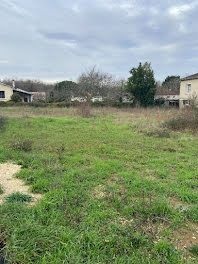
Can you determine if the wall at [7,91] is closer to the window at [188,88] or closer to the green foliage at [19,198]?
the window at [188,88]

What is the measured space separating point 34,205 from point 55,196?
35 cm

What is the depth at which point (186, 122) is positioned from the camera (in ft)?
30.8

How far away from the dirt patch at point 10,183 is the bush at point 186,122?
7980 millimetres

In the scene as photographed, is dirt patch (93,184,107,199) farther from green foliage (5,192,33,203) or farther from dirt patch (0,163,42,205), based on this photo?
green foliage (5,192,33,203)

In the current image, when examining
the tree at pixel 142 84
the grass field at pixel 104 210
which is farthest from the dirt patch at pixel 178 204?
the tree at pixel 142 84

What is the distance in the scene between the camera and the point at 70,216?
8.05 ft

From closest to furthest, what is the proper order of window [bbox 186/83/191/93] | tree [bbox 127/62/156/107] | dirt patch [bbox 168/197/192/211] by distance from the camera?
dirt patch [bbox 168/197/192/211]
window [bbox 186/83/191/93]
tree [bbox 127/62/156/107]

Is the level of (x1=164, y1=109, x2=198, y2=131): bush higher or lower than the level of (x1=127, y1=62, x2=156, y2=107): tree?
lower

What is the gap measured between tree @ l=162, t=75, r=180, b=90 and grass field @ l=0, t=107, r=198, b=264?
36210 millimetres

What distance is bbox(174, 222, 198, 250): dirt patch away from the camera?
210 cm

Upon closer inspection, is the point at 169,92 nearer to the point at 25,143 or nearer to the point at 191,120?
the point at 191,120

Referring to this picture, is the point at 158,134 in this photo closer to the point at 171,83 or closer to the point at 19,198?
the point at 19,198

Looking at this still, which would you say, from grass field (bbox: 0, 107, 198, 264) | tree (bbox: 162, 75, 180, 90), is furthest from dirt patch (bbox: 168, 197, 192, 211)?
tree (bbox: 162, 75, 180, 90)

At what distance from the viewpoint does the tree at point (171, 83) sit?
37.6 m
